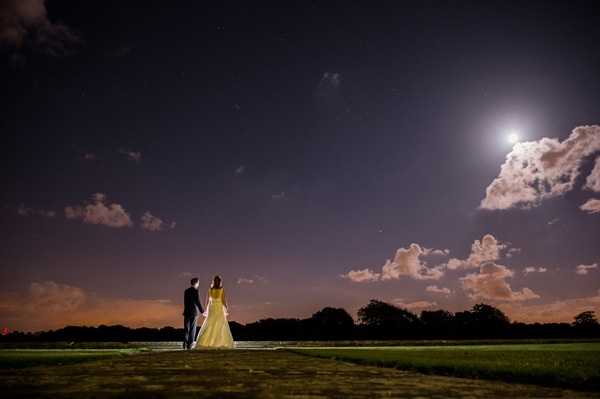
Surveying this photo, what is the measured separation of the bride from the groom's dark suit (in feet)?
1.45

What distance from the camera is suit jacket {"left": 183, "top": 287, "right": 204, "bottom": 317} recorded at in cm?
1381

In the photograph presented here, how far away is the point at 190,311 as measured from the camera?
1379 centimetres

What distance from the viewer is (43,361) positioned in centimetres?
592

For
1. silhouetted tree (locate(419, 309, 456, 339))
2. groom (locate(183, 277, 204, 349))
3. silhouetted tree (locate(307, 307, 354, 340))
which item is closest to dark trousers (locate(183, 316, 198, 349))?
groom (locate(183, 277, 204, 349))

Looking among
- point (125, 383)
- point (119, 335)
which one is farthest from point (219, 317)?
point (119, 335)

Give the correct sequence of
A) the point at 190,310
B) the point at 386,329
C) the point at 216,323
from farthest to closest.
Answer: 1. the point at 386,329
2. the point at 190,310
3. the point at 216,323

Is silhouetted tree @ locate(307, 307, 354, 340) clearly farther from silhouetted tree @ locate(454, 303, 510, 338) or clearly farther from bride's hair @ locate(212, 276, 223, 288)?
bride's hair @ locate(212, 276, 223, 288)

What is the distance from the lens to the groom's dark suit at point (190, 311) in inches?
543

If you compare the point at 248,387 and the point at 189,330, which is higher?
the point at 189,330

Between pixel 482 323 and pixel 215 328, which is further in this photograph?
pixel 482 323

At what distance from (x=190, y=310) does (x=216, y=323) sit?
1116mm

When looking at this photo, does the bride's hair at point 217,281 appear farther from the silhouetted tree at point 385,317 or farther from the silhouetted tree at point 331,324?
the silhouetted tree at point 385,317

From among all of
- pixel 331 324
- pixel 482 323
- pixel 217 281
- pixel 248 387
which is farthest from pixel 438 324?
pixel 248 387

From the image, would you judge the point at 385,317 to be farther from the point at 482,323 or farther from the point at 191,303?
the point at 191,303
